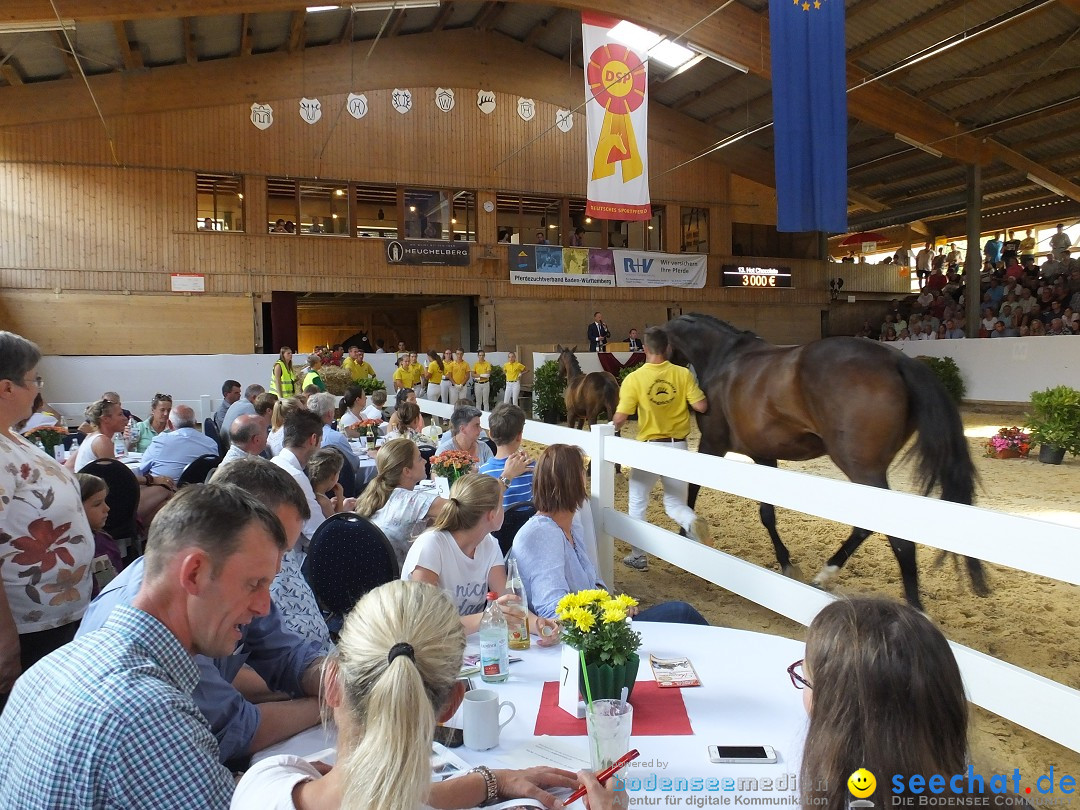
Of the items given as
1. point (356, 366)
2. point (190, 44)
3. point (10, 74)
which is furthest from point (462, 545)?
point (10, 74)

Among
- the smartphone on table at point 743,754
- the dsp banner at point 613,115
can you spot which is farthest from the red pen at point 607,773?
the dsp banner at point 613,115

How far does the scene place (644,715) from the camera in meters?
1.76

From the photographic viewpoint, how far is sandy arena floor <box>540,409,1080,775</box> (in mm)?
2904

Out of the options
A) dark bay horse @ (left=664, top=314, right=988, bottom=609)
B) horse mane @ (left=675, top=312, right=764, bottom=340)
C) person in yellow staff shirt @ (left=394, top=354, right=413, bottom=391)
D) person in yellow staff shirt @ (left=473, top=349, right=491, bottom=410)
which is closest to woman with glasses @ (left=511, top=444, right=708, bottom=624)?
dark bay horse @ (left=664, top=314, right=988, bottom=609)

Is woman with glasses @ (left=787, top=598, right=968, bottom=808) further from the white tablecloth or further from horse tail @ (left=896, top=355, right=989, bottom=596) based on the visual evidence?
horse tail @ (left=896, top=355, right=989, bottom=596)

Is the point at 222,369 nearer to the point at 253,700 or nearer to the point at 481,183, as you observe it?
the point at 481,183

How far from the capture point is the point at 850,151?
68.4ft

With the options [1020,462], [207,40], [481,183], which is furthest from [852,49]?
[207,40]

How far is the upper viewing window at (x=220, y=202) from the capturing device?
1722cm

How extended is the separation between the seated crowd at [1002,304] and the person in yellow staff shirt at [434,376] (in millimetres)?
12157

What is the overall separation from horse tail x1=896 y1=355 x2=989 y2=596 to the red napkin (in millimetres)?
2504

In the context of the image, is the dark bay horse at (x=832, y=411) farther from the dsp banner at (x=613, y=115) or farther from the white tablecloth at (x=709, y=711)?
the dsp banner at (x=613, y=115)

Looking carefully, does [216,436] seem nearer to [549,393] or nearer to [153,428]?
[153,428]

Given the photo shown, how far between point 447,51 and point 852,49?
32.1ft
